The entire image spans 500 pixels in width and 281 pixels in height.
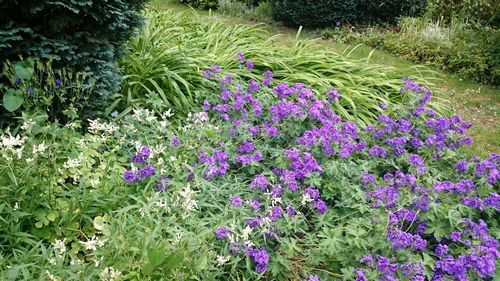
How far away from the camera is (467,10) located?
26.0ft

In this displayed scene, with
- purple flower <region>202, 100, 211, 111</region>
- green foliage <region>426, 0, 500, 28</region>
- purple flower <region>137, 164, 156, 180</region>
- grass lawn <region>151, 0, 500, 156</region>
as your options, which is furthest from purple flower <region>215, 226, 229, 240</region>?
green foliage <region>426, 0, 500, 28</region>

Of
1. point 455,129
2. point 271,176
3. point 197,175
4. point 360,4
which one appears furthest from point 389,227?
point 360,4

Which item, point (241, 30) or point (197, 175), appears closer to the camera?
point (197, 175)

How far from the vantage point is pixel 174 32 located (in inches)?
215

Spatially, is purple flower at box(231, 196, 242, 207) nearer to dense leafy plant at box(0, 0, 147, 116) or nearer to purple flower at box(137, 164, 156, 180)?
purple flower at box(137, 164, 156, 180)

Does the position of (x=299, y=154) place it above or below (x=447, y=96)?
above

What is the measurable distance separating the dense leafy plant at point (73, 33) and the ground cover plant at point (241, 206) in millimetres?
423

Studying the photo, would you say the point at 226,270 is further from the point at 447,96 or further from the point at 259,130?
the point at 447,96

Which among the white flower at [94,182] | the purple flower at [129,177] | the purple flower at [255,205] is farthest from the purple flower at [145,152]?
the purple flower at [255,205]

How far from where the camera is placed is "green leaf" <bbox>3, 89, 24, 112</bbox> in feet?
9.65

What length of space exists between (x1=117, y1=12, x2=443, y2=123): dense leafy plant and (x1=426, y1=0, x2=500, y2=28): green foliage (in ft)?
10.1

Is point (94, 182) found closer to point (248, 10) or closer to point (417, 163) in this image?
point (417, 163)

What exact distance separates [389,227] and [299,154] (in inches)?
32.5

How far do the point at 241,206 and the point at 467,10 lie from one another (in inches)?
270
